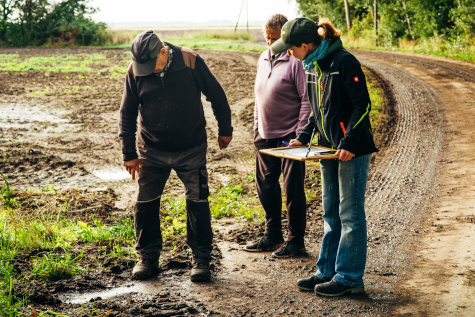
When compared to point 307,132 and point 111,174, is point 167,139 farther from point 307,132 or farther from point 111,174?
point 111,174

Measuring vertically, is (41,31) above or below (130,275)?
above

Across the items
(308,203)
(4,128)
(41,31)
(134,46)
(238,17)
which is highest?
(41,31)

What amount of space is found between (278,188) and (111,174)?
3921 mm

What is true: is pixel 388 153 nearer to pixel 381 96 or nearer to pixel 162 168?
pixel 381 96

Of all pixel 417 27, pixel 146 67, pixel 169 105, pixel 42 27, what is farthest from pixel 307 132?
pixel 42 27

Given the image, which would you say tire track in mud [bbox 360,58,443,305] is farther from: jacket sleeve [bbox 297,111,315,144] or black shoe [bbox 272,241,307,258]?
jacket sleeve [bbox 297,111,315,144]

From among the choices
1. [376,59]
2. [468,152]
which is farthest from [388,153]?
[376,59]

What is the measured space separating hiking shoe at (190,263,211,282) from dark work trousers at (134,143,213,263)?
1.8 inches

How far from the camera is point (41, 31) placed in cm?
3969

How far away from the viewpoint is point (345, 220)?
3279 millimetres

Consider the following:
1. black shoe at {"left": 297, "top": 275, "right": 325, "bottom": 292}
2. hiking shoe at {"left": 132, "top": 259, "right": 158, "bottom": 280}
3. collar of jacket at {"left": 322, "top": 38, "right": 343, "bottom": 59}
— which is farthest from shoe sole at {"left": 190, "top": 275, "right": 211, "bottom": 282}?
collar of jacket at {"left": 322, "top": 38, "right": 343, "bottom": 59}

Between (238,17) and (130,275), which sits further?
(238,17)

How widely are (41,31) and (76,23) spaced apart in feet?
10.3

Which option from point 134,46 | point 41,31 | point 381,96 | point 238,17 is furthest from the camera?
point 41,31
